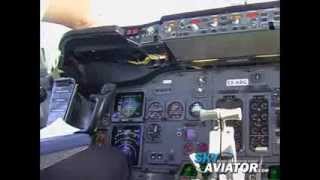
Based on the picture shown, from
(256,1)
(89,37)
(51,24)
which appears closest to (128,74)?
(89,37)

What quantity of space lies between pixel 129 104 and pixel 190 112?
299mm

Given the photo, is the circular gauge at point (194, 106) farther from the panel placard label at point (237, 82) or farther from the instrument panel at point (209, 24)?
the instrument panel at point (209, 24)

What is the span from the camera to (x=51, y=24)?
9.94 feet

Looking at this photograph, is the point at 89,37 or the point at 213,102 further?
the point at 89,37

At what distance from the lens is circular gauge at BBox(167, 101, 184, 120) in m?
2.81

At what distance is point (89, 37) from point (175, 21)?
433 millimetres

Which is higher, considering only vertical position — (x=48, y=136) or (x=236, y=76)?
(x=236, y=76)

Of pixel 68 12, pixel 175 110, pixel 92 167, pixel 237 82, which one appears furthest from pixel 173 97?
pixel 68 12

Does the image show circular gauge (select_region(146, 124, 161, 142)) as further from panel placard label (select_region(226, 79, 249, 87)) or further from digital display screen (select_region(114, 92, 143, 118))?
panel placard label (select_region(226, 79, 249, 87))

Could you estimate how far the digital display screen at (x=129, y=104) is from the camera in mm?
2896

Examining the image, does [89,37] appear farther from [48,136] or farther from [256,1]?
[256,1]

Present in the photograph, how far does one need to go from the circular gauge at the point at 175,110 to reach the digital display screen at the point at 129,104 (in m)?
0.14

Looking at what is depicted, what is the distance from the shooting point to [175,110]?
2828mm
